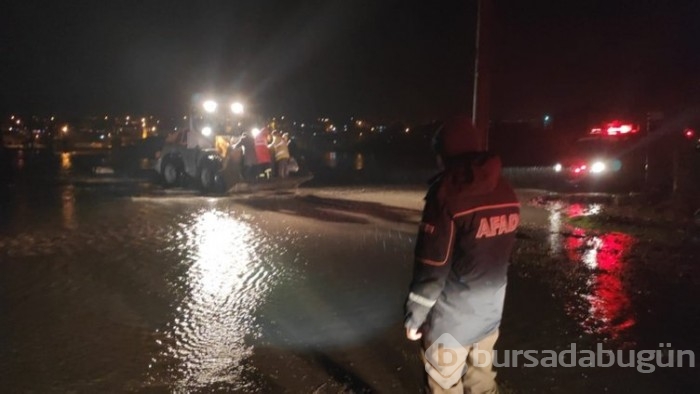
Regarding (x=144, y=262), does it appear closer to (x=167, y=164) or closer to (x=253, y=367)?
(x=253, y=367)

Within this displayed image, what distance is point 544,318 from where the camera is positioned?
622cm

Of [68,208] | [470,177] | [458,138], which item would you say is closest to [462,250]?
[470,177]

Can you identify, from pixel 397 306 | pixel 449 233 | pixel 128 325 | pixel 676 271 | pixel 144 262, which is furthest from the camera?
pixel 144 262

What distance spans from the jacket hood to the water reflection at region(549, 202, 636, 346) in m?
3.22

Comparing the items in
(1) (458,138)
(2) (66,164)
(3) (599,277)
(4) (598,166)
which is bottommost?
(3) (599,277)

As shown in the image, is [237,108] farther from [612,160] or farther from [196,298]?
[196,298]

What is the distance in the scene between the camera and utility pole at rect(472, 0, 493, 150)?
34.8ft

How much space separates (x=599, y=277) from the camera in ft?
25.9

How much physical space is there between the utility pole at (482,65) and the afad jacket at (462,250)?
7.35 meters

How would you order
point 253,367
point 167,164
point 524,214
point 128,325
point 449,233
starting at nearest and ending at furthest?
1. point 449,233
2. point 253,367
3. point 128,325
4. point 524,214
5. point 167,164

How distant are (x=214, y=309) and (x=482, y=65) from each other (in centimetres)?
659

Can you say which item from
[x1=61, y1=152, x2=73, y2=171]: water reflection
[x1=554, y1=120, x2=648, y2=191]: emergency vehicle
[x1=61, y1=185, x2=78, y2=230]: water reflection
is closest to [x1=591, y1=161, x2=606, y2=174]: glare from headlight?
[x1=554, y1=120, x2=648, y2=191]: emergency vehicle

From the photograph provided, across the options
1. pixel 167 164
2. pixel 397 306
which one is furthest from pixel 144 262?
pixel 167 164

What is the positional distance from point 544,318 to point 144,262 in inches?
217
